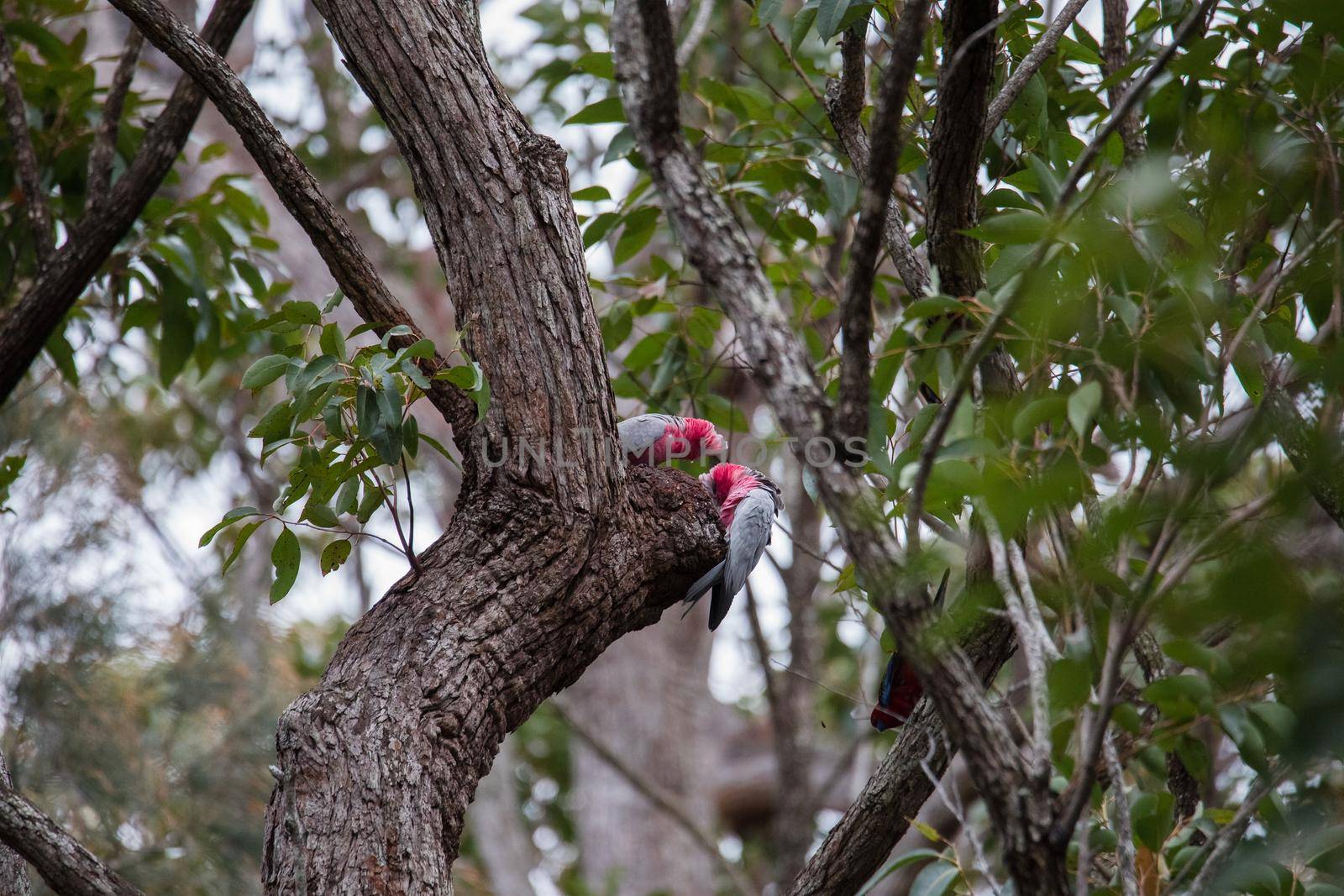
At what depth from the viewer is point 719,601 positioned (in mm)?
2904

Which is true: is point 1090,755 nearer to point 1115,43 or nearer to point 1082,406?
point 1082,406

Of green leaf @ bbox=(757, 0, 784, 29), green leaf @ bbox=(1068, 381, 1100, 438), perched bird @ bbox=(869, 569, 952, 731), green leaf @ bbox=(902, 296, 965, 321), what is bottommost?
green leaf @ bbox=(1068, 381, 1100, 438)

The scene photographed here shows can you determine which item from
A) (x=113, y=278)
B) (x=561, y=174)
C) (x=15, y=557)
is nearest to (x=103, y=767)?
(x=15, y=557)

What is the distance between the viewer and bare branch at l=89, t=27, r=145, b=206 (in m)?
3.28

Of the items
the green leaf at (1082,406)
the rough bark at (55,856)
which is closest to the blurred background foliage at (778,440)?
the green leaf at (1082,406)

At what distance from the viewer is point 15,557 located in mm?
4637

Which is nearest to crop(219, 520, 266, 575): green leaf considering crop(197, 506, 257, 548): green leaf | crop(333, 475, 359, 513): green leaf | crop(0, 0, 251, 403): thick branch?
crop(197, 506, 257, 548): green leaf

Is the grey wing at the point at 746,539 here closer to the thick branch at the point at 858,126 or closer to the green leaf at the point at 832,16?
the thick branch at the point at 858,126

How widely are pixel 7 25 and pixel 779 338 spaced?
327 centimetres

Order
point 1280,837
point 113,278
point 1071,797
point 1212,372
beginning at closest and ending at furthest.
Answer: point 1071,797 < point 1212,372 < point 1280,837 < point 113,278

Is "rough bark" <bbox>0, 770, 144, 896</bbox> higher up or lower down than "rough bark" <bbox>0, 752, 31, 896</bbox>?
lower down

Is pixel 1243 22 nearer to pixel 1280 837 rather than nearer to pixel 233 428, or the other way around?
pixel 1280 837

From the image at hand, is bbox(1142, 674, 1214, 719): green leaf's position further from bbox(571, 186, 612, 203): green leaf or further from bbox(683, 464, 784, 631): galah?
bbox(571, 186, 612, 203): green leaf

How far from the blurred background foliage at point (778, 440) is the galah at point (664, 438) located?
25cm
